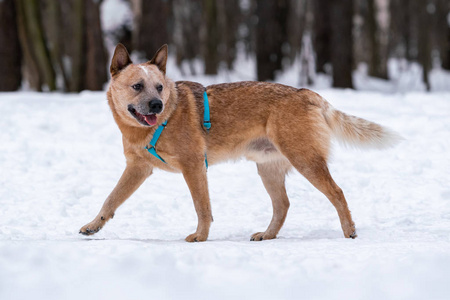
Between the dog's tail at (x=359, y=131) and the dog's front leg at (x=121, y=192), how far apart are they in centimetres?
185

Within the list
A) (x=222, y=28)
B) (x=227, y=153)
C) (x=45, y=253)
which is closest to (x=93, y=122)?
(x=227, y=153)

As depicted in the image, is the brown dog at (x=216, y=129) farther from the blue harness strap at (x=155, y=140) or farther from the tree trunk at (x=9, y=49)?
the tree trunk at (x=9, y=49)

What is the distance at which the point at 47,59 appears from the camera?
14203 mm

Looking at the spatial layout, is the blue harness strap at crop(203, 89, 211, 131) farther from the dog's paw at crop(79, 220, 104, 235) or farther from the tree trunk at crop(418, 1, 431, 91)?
the tree trunk at crop(418, 1, 431, 91)

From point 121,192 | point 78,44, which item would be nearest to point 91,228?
point 121,192

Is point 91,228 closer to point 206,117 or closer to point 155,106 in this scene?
point 155,106

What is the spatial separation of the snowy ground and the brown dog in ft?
1.66

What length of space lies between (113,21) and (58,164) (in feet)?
29.1

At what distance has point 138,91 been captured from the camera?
187 inches

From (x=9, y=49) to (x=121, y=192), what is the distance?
34.6 ft

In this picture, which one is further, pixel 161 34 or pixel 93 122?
pixel 161 34

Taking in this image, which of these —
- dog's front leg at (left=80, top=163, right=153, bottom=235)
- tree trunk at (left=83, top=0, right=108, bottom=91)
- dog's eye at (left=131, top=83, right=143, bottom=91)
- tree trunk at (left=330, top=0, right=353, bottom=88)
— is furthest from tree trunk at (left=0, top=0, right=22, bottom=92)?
dog's eye at (left=131, top=83, right=143, bottom=91)

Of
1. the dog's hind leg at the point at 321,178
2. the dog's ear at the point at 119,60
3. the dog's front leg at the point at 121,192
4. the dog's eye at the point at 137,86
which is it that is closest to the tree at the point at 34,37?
the dog's ear at the point at 119,60

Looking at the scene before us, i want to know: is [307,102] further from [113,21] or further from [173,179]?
[113,21]
